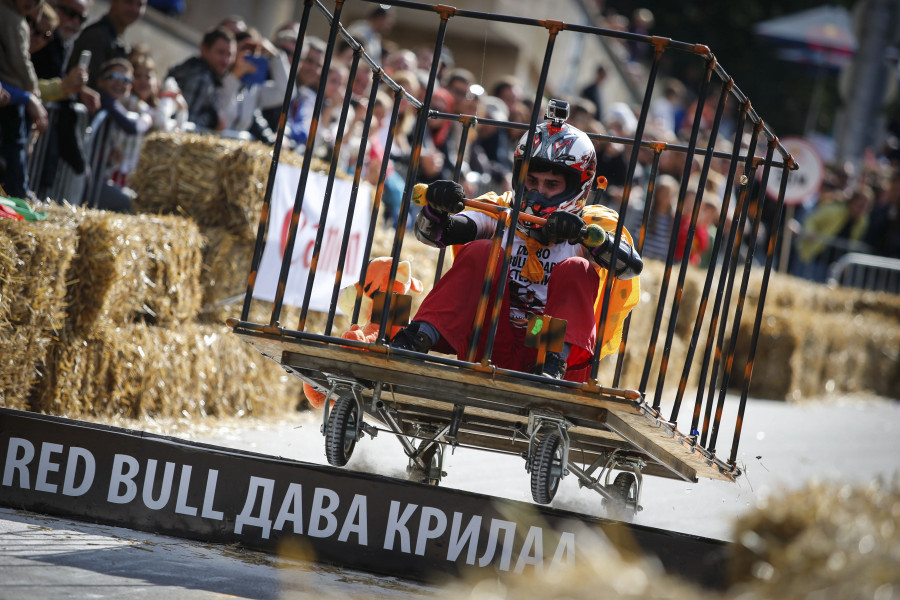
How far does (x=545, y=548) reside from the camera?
4496mm

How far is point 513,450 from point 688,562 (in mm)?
1547

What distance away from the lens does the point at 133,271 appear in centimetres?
714

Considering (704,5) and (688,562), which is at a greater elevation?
(704,5)

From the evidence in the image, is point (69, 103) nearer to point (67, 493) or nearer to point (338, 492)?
point (67, 493)

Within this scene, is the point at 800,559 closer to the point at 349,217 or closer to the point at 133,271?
the point at 349,217

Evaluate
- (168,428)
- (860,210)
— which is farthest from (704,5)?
(168,428)

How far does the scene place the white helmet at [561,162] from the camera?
17.5 ft

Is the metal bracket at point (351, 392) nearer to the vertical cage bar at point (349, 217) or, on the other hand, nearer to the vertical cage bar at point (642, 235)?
the vertical cage bar at point (349, 217)

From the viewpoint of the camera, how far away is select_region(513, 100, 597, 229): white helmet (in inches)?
210

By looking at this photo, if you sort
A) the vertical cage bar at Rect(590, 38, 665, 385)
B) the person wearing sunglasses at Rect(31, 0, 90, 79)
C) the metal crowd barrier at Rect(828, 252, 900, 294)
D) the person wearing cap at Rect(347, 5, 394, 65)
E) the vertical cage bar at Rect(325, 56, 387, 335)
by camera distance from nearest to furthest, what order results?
the vertical cage bar at Rect(590, 38, 665, 385), the vertical cage bar at Rect(325, 56, 387, 335), the person wearing sunglasses at Rect(31, 0, 90, 79), the person wearing cap at Rect(347, 5, 394, 65), the metal crowd barrier at Rect(828, 252, 900, 294)

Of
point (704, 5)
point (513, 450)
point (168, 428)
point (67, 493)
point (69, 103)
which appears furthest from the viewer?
point (704, 5)

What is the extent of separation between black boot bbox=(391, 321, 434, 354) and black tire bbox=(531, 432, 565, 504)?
0.64 m

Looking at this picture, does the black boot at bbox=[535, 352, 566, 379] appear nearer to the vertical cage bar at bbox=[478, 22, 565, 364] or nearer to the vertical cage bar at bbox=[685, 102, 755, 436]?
the vertical cage bar at bbox=[478, 22, 565, 364]

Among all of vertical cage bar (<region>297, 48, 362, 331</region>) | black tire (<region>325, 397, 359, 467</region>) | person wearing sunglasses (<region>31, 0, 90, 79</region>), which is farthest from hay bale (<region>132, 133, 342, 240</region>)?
black tire (<region>325, 397, 359, 467</region>)
